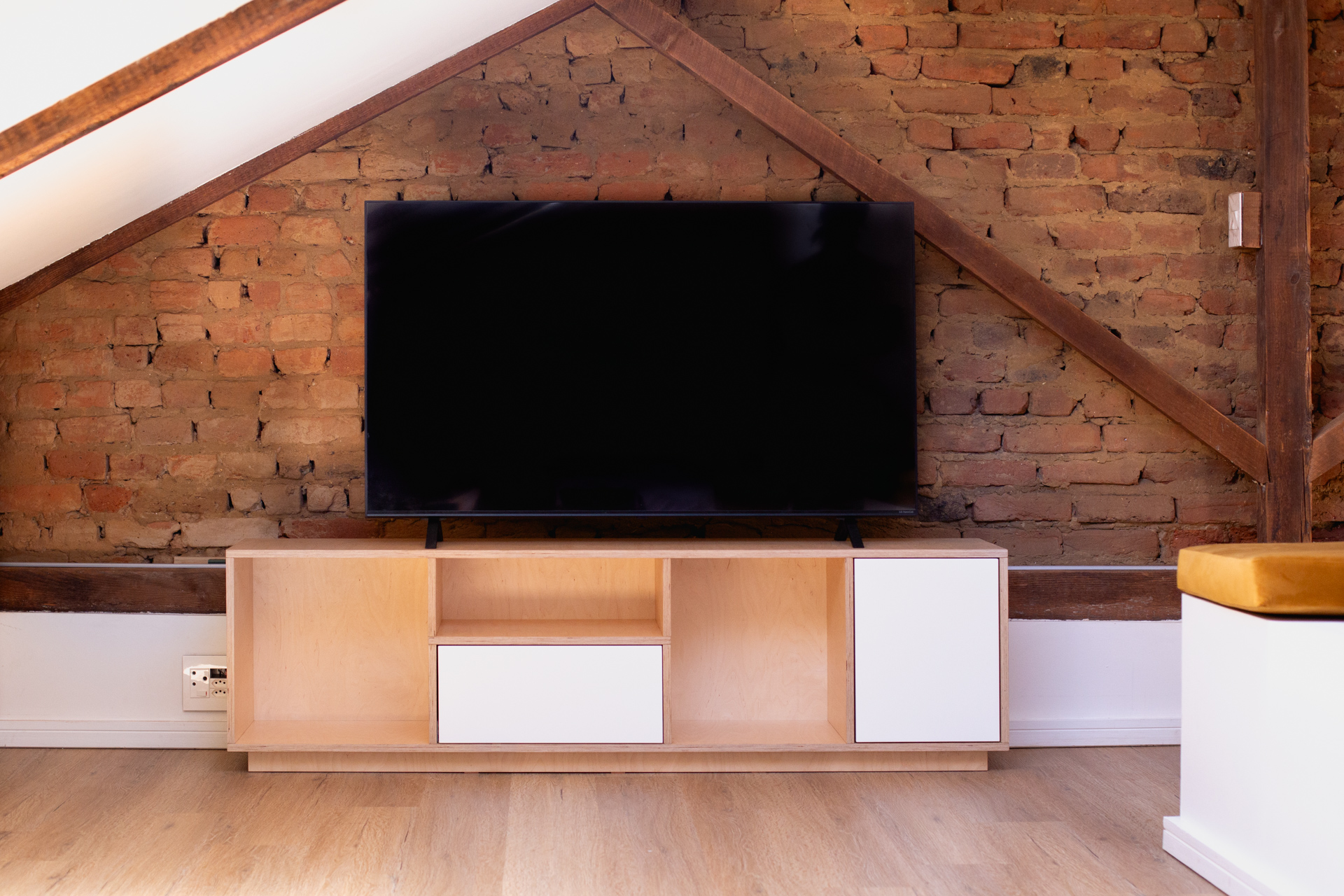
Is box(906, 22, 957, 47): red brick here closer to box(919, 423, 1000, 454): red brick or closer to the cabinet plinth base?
box(919, 423, 1000, 454): red brick

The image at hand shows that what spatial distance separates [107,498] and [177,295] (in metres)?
0.60

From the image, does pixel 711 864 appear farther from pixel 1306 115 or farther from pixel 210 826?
pixel 1306 115

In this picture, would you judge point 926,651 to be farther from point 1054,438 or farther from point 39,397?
point 39,397

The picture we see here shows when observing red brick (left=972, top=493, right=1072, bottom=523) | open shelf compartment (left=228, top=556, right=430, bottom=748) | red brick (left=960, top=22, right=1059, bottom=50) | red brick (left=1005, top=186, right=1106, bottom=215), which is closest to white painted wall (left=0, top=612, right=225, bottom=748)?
open shelf compartment (left=228, top=556, right=430, bottom=748)

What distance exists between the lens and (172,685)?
2.36 m

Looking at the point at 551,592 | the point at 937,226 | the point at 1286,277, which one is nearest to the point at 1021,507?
the point at 937,226

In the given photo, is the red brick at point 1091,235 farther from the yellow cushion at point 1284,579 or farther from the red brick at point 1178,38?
the yellow cushion at point 1284,579

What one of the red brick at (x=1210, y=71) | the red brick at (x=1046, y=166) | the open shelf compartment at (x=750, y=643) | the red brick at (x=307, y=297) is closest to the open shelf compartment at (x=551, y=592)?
the open shelf compartment at (x=750, y=643)

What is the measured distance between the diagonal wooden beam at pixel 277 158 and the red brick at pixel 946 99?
0.93 meters

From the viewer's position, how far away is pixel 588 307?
7.27 ft

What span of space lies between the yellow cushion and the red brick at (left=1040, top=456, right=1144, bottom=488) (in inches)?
34.3

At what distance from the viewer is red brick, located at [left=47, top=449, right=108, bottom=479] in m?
2.40

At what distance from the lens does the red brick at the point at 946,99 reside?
2.46 meters

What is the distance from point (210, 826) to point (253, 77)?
1672 mm
